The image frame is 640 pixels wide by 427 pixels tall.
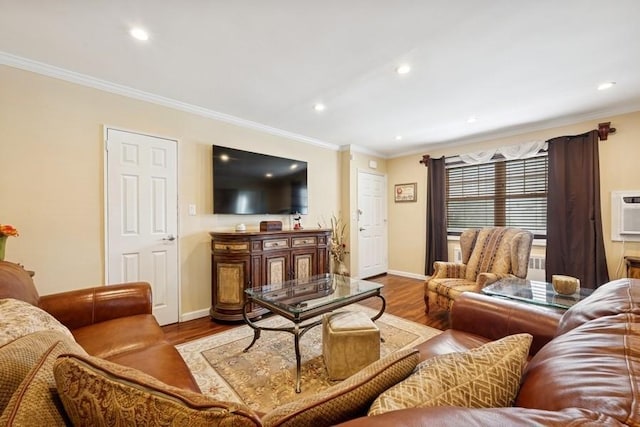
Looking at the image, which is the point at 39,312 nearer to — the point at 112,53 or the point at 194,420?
the point at 194,420

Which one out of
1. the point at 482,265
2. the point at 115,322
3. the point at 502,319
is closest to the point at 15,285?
the point at 115,322

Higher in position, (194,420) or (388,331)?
(194,420)

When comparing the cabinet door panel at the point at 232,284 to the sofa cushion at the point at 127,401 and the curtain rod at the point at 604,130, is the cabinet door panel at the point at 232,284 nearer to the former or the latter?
the sofa cushion at the point at 127,401

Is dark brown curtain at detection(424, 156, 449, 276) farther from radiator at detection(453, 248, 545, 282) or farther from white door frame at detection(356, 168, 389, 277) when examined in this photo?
radiator at detection(453, 248, 545, 282)

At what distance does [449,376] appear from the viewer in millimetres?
631

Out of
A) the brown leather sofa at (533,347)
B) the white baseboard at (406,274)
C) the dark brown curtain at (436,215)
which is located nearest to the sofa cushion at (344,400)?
the brown leather sofa at (533,347)

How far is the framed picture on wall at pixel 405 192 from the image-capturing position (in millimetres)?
5000

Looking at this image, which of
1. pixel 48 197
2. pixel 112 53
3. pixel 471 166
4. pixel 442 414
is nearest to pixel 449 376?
pixel 442 414

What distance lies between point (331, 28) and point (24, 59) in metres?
2.41

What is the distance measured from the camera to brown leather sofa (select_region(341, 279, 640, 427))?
0.44m

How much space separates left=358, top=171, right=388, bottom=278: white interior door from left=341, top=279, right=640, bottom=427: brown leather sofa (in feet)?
12.4

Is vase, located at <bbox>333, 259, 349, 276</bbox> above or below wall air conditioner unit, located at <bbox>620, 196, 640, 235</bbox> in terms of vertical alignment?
below

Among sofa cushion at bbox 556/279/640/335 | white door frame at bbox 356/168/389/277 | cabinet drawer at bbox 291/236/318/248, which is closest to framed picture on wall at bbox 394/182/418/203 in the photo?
white door frame at bbox 356/168/389/277

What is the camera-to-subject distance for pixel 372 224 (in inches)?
200
